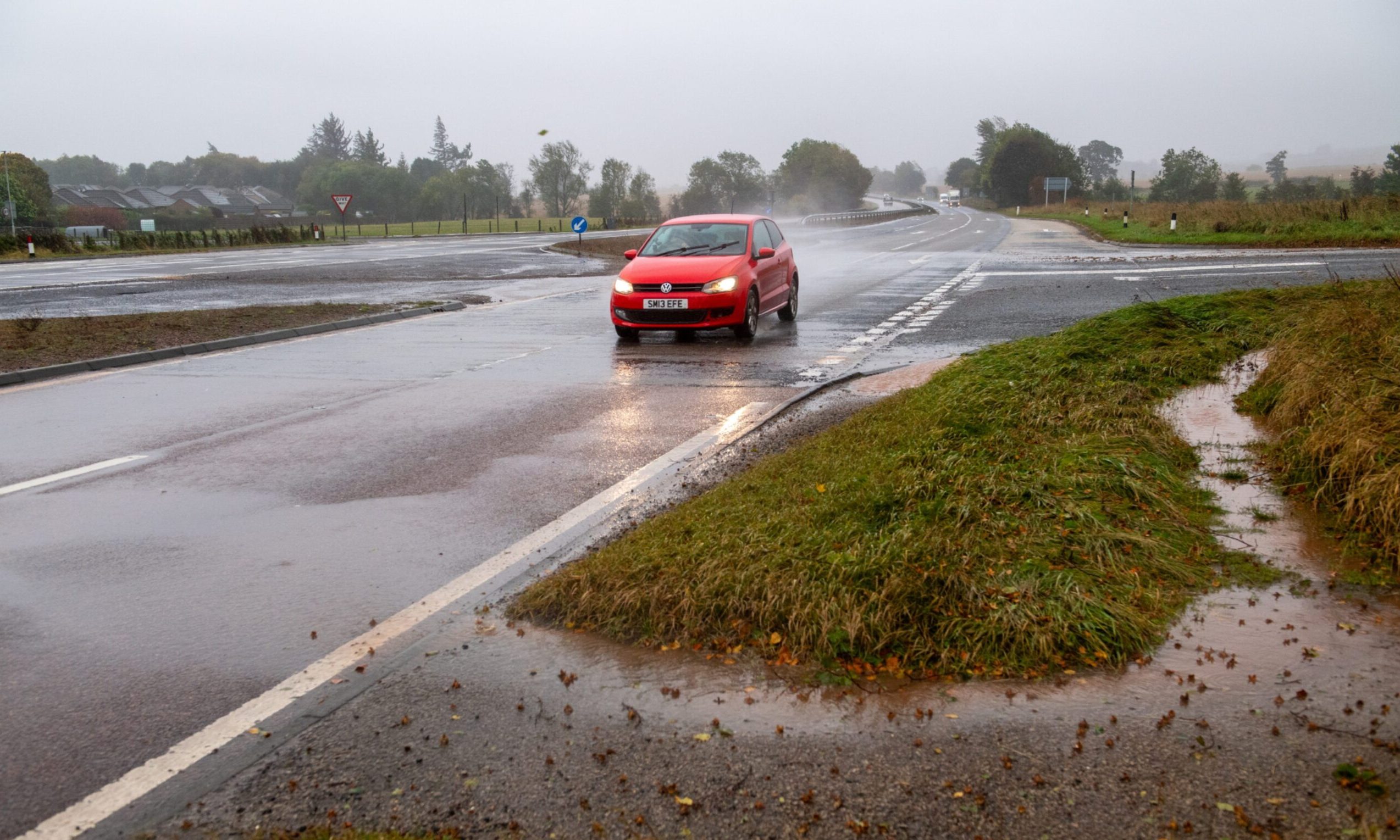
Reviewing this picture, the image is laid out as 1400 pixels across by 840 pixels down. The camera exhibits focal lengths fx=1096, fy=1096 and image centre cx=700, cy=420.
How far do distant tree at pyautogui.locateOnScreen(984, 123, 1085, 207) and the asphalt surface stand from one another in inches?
4438

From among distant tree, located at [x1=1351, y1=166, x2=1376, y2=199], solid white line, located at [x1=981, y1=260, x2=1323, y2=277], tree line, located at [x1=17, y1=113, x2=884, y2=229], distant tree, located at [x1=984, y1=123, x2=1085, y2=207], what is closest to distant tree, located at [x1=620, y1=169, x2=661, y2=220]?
tree line, located at [x1=17, y1=113, x2=884, y2=229]

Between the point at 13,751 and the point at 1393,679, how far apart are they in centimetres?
447

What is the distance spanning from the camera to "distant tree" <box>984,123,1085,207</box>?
125 m

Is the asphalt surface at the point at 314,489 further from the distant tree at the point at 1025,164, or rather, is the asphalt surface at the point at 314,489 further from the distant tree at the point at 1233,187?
the distant tree at the point at 1025,164

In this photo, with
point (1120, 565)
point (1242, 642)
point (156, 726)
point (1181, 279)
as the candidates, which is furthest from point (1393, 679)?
point (1181, 279)

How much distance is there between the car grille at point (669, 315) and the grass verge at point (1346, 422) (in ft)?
22.6

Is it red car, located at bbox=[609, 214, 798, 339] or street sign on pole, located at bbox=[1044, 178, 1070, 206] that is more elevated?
street sign on pole, located at bbox=[1044, 178, 1070, 206]

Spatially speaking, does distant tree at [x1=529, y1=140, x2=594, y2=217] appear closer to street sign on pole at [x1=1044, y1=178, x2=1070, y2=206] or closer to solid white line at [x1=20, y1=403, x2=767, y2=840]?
street sign on pole at [x1=1044, y1=178, x2=1070, y2=206]

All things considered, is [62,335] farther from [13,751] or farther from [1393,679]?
[1393,679]

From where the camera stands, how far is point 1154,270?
76.9ft

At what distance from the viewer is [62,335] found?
14289 millimetres

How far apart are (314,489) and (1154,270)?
20.9 meters

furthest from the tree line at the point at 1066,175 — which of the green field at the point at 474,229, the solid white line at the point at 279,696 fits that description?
the solid white line at the point at 279,696

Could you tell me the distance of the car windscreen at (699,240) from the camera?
49.5ft
